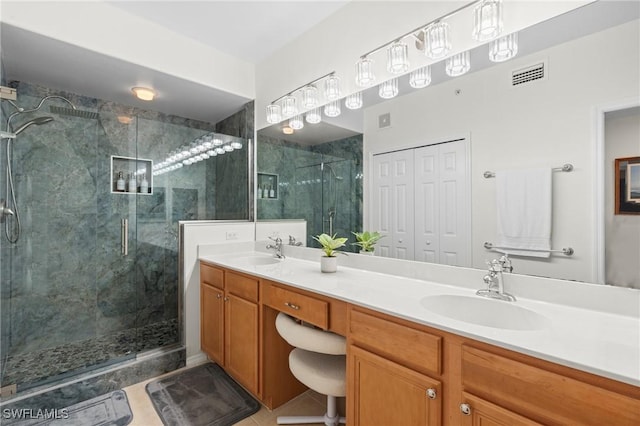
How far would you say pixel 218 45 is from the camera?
249 centimetres

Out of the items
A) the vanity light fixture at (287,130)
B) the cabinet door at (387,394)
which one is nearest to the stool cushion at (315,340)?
the cabinet door at (387,394)

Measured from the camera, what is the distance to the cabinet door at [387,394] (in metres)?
0.99

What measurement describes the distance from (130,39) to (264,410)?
107 inches

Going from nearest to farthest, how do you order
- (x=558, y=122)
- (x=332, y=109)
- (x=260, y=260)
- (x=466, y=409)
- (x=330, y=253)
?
1. (x=466, y=409)
2. (x=558, y=122)
3. (x=330, y=253)
4. (x=332, y=109)
5. (x=260, y=260)

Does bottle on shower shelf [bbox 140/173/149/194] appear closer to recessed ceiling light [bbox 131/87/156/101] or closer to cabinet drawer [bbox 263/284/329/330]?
recessed ceiling light [bbox 131/87/156/101]

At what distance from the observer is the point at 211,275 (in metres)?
2.25

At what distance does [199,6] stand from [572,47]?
2192 mm

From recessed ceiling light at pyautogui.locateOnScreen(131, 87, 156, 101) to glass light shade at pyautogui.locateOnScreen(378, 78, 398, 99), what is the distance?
2.04 meters

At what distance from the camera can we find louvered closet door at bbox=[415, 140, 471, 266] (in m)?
1.46

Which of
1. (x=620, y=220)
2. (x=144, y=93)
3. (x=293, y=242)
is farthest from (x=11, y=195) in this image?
(x=620, y=220)

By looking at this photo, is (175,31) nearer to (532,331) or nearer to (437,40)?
(437,40)

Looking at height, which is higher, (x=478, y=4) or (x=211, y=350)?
(x=478, y=4)

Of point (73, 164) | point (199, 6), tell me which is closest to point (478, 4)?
point (199, 6)

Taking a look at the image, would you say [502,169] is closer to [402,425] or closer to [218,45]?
[402,425]
